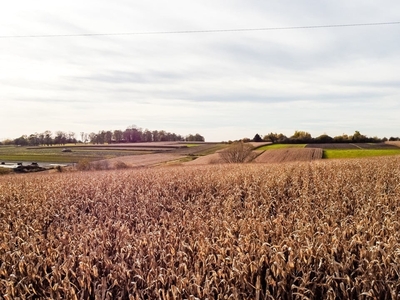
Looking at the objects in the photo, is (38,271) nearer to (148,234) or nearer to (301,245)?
(148,234)

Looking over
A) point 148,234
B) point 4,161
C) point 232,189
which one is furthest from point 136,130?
point 148,234

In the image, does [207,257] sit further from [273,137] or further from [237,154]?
[273,137]

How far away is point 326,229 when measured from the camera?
536 cm

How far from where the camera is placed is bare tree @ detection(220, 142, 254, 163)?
4519 cm

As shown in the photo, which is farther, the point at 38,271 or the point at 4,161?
the point at 4,161

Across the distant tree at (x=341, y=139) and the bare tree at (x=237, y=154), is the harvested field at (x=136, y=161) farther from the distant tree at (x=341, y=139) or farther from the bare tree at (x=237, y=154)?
the distant tree at (x=341, y=139)

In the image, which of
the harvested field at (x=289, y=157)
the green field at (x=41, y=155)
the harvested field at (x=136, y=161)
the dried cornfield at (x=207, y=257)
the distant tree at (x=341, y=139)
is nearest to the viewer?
the dried cornfield at (x=207, y=257)

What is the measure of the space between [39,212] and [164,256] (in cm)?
462

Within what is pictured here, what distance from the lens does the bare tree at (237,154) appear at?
4519 centimetres

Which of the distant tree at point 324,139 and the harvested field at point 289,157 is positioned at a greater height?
the distant tree at point 324,139

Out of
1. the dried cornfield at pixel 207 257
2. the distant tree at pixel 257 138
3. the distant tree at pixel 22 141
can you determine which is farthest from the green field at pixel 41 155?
the distant tree at pixel 257 138

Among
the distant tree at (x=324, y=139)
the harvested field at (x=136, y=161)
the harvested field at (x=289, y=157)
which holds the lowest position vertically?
the harvested field at (x=136, y=161)

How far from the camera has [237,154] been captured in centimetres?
4544

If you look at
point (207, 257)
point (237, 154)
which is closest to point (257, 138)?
point (237, 154)
